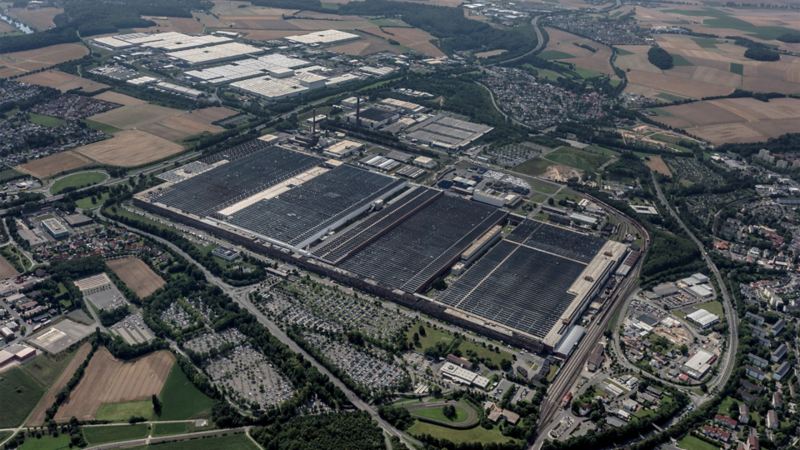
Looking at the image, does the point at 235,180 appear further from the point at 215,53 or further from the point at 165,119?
the point at 215,53

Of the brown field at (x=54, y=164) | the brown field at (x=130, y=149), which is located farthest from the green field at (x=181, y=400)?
the brown field at (x=130, y=149)

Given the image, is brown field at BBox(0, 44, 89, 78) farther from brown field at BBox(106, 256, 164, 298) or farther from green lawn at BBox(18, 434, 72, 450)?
green lawn at BBox(18, 434, 72, 450)

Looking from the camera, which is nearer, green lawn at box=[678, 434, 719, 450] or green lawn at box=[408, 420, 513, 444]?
green lawn at box=[408, 420, 513, 444]

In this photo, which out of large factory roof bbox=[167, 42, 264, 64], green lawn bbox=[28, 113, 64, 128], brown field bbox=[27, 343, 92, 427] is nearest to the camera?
brown field bbox=[27, 343, 92, 427]

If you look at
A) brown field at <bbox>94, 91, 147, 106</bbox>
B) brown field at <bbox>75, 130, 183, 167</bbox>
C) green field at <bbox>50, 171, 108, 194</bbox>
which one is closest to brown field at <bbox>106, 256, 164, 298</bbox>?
green field at <bbox>50, 171, 108, 194</bbox>

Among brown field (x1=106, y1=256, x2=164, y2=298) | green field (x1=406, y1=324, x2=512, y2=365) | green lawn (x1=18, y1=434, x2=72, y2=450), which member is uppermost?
brown field (x1=106, y1=256, x2=164, y2=298)

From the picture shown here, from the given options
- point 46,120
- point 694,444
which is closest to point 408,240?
point 694,444

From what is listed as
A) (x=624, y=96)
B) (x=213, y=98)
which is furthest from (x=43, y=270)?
(x=624, y=96)
